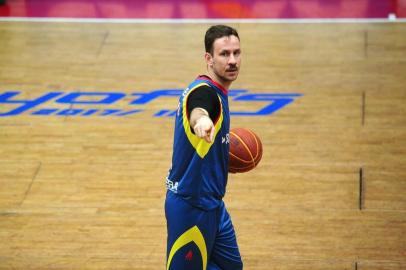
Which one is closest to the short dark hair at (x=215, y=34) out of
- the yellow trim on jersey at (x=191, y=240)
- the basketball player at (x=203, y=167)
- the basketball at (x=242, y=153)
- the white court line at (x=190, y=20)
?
the basketball player at (x=203, y=167)

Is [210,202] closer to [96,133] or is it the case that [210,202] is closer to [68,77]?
[96,133]

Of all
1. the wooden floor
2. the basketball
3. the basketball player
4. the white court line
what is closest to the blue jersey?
the basketball player

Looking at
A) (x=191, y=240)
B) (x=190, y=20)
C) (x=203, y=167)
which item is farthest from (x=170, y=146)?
(x=203, y=167)

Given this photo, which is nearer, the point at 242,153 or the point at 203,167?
the point at 203,167

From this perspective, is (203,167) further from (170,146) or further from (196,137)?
(170,146)

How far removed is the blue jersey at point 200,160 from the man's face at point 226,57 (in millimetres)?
88

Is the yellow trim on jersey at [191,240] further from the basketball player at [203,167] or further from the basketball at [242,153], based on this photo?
the basketball at [242,153]

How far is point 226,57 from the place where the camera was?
4637 mm

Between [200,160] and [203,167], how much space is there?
0.20 feet

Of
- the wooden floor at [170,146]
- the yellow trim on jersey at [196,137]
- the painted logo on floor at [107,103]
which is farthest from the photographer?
the painted logo on floor at [107,103]

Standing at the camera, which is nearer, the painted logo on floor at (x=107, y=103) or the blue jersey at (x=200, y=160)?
the blue jersey at (x=200, y=160)

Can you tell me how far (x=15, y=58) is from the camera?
10.4 m

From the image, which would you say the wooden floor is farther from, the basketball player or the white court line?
the basketball player

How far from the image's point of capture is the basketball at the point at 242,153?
5.24 m
